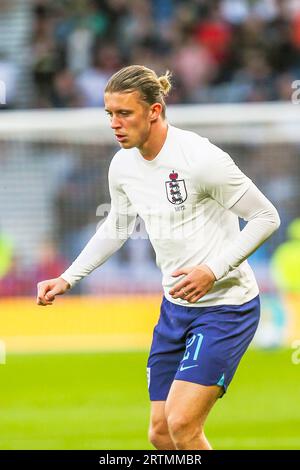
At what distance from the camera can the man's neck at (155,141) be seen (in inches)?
220

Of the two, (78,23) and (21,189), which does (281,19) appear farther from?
(21,189)

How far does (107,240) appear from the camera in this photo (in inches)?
237

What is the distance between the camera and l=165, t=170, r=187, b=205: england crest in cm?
550

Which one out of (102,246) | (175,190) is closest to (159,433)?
(102,246)

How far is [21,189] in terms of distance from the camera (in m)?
13.0

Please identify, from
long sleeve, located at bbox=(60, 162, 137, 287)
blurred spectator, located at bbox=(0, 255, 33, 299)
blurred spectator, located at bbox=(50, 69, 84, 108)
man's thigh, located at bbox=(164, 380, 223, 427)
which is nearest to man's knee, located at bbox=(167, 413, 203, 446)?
man's thigh, located at bbox=(164, 380, 223, 427)

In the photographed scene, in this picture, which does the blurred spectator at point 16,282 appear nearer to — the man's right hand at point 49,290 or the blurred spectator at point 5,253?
the blurred spectator at point 5,253

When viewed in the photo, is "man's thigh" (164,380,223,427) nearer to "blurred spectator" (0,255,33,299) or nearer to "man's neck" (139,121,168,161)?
"man's neck" (139,121,168,161)

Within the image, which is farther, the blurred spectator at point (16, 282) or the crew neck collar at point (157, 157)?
the blurred spectator at point (16, 282)

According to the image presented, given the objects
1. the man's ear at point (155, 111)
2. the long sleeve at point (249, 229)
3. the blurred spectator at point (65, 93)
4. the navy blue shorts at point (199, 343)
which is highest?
the man's ear at point (155, 111)

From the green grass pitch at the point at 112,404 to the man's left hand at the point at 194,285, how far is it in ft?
8.15

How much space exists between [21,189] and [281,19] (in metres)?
4.57

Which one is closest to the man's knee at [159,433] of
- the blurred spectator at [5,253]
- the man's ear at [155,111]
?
the man's ear at [155,111]
